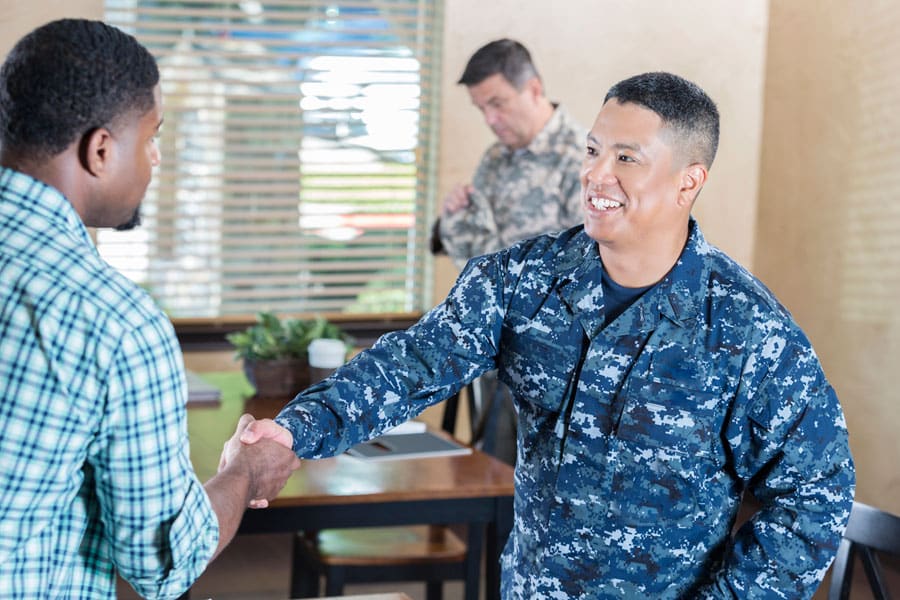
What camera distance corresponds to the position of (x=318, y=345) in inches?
126

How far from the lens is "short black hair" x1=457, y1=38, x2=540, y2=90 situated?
3.62 metres

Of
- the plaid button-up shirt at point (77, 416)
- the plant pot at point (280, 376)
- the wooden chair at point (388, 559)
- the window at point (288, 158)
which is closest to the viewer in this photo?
the plaid button-up shirt at point (77, 416)

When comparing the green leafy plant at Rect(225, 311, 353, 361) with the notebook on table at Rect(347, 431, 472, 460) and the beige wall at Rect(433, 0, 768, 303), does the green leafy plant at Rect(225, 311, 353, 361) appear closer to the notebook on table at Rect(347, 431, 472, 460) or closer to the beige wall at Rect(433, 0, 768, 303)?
the notebook on table at Rect(347, 431, 472, 460)

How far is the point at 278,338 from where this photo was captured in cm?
333

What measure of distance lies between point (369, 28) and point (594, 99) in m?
1.01

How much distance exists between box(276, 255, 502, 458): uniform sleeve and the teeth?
0.20m

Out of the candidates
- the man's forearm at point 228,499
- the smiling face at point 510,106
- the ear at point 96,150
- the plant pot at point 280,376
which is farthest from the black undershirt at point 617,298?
the smiling face at point 510,106

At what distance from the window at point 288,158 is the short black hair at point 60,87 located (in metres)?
3.40

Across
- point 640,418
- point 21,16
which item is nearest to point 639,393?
point 640,418

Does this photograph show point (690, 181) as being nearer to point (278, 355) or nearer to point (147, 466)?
point (147, 466)

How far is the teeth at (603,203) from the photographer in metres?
1.82

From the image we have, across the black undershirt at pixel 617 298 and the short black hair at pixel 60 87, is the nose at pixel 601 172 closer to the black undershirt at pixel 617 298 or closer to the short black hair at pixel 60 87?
the black undershirt at pixel 617 298

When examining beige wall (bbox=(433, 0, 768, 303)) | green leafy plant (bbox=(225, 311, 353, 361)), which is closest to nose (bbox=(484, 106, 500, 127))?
green leafy plant (bbox=(225, 311, 353, 361))

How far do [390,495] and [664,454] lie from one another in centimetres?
84
